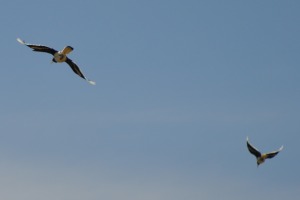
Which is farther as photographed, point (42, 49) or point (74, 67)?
point (74, 67)

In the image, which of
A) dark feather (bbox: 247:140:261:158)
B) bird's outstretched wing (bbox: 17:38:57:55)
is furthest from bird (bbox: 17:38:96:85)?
dark feather (bbox: 247:140:261:158)

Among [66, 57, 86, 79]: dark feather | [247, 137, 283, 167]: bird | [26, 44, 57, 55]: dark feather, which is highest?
[26, 44, 57, 55]: dark feather

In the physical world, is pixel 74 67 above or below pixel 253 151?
above

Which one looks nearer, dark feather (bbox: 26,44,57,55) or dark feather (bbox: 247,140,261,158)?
dark feather (bbox: 26,44,57,55)

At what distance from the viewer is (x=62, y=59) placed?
83938 mm

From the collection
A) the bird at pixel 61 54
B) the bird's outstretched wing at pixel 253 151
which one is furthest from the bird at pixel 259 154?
the bird at pixel 61 54

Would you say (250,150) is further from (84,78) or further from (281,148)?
(84,78)

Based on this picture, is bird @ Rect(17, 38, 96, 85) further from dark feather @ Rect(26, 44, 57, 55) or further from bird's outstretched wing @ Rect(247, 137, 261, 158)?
bird's outstretched wing @ Rect(247, 137, 261, 158)

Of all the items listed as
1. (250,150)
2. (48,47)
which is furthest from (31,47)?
(250,150)

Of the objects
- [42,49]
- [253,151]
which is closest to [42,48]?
[42,49]

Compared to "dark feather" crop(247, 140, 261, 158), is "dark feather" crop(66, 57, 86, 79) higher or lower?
higher

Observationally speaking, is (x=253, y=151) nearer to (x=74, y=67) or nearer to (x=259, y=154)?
(x=259, y=154)

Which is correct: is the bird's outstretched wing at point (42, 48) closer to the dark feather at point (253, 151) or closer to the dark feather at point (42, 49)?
the dark feather at point (42, 49)

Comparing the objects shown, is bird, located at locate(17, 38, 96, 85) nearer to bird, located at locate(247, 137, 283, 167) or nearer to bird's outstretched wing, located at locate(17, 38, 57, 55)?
bird's outstretched wing, located at locate(17, 38, 57, 55)
